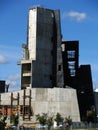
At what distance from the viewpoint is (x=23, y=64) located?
140 metres

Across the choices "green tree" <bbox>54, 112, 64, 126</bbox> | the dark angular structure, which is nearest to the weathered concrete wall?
"green tree" <bbox>54, 112, 64, 126</bbox>

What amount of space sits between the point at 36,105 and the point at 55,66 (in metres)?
16.9

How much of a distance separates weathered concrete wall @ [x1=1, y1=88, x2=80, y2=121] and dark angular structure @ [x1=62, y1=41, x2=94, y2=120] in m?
18.7

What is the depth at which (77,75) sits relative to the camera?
15625 cm

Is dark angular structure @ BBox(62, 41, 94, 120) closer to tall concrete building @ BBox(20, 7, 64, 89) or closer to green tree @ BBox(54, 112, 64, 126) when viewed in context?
tall concrete building @ BBox(20, 7, 64, 89)

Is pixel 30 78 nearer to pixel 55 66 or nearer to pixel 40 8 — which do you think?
pixel 55 66

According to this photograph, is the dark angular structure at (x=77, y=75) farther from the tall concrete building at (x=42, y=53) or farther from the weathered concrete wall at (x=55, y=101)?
the weathered concrete wall at (x=55, y=101)

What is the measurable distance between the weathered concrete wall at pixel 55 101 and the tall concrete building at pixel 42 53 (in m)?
7.08

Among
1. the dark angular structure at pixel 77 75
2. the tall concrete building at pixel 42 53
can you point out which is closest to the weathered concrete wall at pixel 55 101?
the tall concrete building at pixel 42 53

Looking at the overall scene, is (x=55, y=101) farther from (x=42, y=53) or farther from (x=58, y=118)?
(x=42, y=53)

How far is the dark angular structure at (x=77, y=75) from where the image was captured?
14975 centimetres

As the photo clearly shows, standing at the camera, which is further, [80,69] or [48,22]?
[80,69]

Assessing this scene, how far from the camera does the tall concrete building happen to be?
450ft

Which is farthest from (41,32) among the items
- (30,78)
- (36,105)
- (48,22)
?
(36,105)
